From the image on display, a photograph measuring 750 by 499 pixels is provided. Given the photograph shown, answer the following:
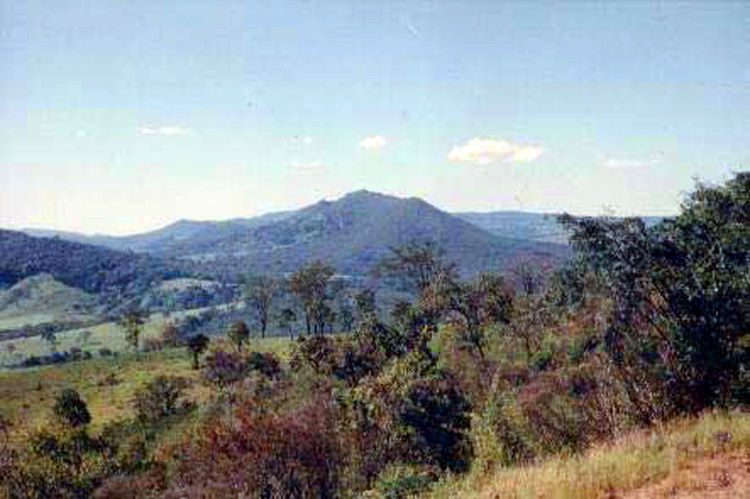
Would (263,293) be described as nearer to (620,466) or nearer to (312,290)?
(312,290)

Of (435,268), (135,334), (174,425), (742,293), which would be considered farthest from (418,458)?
(135,334)

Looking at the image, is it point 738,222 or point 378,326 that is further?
point 378,326

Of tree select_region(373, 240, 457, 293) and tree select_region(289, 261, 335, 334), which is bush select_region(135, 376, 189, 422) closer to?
tree select_region(289, 261, 335, 334)

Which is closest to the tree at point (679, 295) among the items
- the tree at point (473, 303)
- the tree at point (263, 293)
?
the tree at point (473, 303)

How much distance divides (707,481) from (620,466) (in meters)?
1.10

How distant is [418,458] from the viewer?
2862cm

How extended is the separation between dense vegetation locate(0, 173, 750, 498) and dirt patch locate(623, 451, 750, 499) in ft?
8.68

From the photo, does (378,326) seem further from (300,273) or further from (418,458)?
(300,273)

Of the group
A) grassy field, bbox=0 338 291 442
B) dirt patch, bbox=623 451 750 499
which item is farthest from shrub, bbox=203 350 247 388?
dirt patch, bbox=623 451 750 499

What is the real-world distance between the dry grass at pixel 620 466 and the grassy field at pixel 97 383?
64043 mm

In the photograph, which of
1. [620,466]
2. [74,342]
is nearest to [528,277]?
[620,466]

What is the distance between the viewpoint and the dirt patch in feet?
27.0

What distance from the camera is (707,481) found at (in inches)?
339

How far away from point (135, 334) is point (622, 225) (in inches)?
4394
